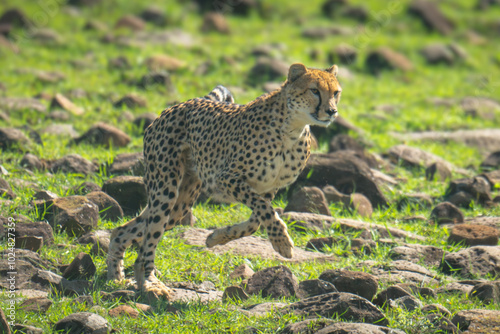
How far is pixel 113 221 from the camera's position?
316 inches

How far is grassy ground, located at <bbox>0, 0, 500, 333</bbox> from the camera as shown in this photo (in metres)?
6.30

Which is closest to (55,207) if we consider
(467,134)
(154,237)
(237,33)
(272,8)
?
(154,237)

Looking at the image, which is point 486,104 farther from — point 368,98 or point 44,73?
point 44,73

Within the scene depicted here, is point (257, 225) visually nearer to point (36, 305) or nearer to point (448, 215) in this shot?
point (36, 305)

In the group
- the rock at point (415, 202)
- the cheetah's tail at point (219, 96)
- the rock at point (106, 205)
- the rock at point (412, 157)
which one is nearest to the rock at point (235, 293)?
the rock at point (106, 205)

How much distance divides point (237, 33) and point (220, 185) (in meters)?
11.9

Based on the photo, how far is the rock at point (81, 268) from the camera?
6578mm

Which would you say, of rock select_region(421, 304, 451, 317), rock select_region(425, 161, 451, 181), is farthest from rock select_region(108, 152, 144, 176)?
rock select_region(421, 304, 451, 317)

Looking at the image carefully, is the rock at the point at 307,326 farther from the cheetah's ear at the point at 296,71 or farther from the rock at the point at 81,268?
the cheetah's ear at the point at 296,71

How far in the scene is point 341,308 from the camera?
579 centimetres

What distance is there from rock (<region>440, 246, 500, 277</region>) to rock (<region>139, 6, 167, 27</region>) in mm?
12149

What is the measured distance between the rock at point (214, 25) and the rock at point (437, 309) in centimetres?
1277

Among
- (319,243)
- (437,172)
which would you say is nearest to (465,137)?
(437,172)

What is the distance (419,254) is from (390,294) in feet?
4.73
